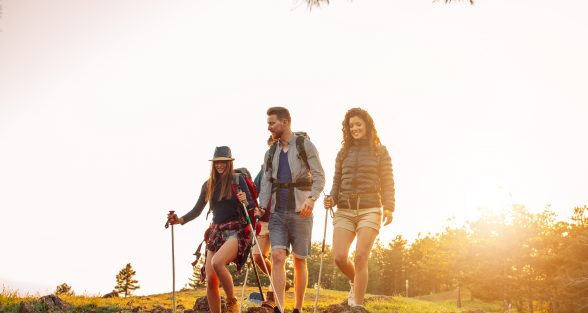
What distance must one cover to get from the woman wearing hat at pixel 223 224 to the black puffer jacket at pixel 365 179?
4.31 ft

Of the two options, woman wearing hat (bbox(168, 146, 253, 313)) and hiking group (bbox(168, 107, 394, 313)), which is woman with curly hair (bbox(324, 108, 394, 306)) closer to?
hiking group (bbox(168, 107, 394, 313))

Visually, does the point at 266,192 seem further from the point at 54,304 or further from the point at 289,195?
the point at 54,304

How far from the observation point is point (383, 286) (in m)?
88.8

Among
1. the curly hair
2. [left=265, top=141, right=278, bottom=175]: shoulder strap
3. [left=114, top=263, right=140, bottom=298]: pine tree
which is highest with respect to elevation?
the curly hair

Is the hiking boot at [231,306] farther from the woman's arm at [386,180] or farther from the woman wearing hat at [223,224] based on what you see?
the woman's arm at [386,180]

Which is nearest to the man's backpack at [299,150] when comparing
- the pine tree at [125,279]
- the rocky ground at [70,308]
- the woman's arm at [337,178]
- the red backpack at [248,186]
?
the red backpack at [248,186]

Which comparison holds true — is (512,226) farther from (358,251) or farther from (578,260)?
(358,251)

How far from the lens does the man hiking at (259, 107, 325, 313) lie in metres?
6.59

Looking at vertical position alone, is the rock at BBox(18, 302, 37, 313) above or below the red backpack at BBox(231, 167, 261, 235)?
below

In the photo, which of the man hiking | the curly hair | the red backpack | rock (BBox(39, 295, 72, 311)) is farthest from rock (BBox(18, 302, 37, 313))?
the curly hair

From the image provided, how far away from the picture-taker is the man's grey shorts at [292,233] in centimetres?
665

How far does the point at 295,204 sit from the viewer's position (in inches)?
265

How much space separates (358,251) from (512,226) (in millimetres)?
35236

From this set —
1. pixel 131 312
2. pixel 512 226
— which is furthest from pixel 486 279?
pixel 131 312
